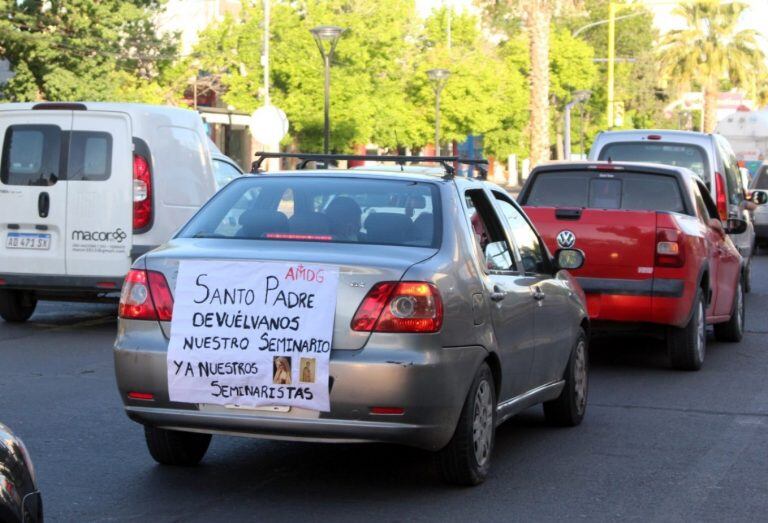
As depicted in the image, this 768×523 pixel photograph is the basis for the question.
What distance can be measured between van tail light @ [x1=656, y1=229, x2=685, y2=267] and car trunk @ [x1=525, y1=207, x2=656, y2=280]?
5 cm

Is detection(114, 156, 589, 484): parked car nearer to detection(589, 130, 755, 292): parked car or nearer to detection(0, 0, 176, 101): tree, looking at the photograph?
detection(589, 130, 755, 292): parked car

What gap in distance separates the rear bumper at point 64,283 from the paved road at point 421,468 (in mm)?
2614

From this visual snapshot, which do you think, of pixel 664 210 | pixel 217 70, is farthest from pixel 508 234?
pixel 217 70

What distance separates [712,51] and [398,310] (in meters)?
67.8

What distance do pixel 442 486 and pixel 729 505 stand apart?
1.35 meters

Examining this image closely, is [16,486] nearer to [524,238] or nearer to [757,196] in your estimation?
[524,238]

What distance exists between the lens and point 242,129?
54.6 metres

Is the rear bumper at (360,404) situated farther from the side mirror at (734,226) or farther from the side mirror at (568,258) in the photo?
the side mirror at (734,226)

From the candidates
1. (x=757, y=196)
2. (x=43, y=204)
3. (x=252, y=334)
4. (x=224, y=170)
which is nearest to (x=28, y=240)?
(x=43, y=204)

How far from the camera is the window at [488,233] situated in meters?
7.36

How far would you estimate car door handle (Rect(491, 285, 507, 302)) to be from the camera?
7.08 meters

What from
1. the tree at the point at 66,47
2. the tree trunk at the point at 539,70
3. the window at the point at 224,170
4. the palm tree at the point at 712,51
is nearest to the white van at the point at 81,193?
the window at the point at 224,170

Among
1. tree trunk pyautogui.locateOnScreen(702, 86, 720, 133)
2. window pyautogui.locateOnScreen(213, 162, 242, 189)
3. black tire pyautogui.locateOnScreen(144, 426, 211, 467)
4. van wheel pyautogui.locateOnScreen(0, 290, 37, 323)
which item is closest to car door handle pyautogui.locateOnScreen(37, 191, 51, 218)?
van wheel pyautogui.locateOnScreen(0, 290, 37, 323)

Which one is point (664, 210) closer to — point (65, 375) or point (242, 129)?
point (65, 375)
